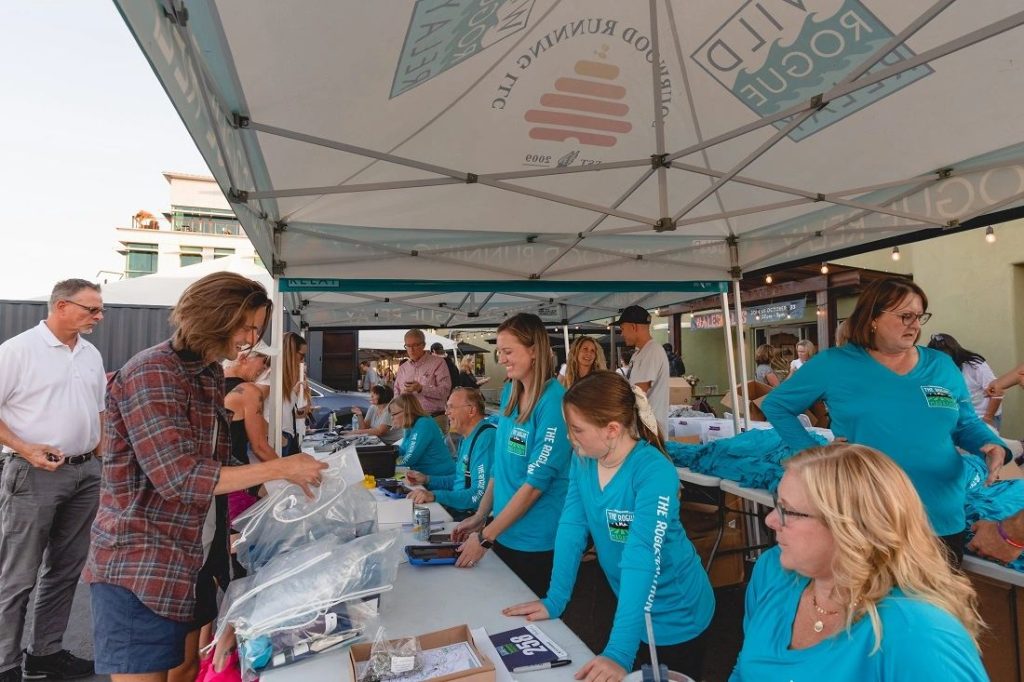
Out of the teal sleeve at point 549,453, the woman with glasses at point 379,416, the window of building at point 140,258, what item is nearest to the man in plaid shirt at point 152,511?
the teal sleeve at point 549,453

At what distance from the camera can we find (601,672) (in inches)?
49.0

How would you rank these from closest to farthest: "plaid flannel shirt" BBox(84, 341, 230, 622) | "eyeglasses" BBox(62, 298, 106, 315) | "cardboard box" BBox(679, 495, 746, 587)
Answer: "plaid flannel shirt" BBox(84, 341, 230, 622)
"eyeglasses" BBox(62, 298, 106, 315)
"cardboard box" BBox(679, 495, 746, 587)

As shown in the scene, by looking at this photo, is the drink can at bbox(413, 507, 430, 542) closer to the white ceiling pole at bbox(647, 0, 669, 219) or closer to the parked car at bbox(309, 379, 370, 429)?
the white ceiling pole at bbox(647, 0, 669, 219)

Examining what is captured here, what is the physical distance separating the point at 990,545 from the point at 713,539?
81.4 inches

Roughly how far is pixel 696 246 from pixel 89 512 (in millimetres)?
4218

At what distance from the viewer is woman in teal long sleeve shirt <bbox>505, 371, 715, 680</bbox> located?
1474mm

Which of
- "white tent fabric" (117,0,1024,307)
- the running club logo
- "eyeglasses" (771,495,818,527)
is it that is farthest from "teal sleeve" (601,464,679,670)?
the running club logo

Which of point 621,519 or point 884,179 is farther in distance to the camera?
point 884,179

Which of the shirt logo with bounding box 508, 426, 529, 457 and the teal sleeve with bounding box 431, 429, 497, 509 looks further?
the teal sleeve with bounding box 431, 429, 497, 509

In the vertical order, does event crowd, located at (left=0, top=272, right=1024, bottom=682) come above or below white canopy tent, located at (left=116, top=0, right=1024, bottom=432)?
below

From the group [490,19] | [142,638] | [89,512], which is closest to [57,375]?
[89,512]

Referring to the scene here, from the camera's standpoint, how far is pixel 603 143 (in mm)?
2850

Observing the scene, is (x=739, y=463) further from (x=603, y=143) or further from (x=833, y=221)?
(x=603, y=143)

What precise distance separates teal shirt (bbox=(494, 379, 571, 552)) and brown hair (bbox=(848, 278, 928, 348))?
1.22 meters
